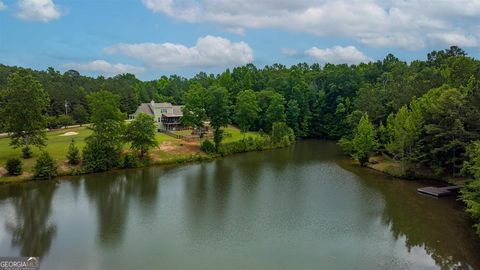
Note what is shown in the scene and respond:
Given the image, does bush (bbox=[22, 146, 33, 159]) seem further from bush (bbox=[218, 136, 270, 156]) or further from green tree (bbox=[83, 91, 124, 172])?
bush (bbox=[218, 136, 270, 156])

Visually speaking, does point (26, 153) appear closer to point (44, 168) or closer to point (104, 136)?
point (44, 168)

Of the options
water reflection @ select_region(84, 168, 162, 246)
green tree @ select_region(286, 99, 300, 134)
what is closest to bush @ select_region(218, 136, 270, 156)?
green tree @ select_region(286, 99, 300, 134)

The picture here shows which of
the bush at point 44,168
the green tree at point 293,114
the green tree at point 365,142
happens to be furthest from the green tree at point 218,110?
the bush at point 44,168

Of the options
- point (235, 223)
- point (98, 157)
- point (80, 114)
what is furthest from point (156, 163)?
point (80, 114)

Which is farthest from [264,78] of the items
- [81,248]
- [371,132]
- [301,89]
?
[81,248]

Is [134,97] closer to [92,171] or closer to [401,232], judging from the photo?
[92,171]

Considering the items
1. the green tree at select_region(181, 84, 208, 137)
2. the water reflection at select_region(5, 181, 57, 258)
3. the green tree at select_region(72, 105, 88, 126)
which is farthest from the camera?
the green tree at select_region(72, 105, 88, 126)
